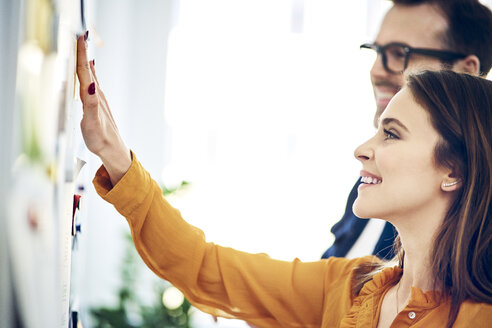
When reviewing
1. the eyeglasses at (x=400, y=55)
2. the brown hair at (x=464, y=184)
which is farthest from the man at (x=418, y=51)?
the brown hair at (x=464, y=184)

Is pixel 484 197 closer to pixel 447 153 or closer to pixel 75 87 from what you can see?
pixel 447 153

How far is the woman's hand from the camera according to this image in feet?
3.15

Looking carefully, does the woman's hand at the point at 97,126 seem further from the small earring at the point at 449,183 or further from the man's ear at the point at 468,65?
the man's ear at the point at 468,65

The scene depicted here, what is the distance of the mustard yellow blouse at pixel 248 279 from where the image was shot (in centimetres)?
110

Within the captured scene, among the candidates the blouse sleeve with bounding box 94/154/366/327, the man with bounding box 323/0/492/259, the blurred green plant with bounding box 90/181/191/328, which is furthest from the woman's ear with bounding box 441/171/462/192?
the blurred green plant with bounding box 90/181/191/328

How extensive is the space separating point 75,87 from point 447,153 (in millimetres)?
776

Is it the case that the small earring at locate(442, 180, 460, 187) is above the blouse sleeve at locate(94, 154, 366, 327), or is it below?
above

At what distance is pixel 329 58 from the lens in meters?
2.88

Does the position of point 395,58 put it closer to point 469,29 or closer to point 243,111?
point 469,29

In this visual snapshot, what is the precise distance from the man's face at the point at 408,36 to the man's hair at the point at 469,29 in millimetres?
25

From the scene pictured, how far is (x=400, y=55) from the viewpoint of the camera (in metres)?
1.70

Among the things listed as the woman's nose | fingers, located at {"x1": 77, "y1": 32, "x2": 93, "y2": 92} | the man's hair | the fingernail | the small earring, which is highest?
the man's hair

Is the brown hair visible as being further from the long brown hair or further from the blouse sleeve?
the blouse sleeve

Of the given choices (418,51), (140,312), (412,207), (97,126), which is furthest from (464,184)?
(140,312)
